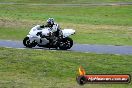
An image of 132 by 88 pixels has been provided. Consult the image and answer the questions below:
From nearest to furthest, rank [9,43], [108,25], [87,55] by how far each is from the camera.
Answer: [87,55], [9,43], [108,25]

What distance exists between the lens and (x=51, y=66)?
832 inches

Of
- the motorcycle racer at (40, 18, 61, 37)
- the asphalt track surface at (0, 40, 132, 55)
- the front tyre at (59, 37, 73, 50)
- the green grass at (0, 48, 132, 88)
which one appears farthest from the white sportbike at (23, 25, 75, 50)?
the green grass at (0, 48, 132, 88)

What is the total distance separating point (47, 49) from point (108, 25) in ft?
60.2

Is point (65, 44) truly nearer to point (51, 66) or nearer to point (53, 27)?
point (53, 27)

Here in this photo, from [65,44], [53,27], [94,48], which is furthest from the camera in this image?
[94,48]

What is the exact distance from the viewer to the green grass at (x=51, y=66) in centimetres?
1753

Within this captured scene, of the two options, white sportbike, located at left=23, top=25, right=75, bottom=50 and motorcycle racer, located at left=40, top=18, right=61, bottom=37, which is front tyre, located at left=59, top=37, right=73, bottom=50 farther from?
motorcycle racer, located at left=40, top=18, right=61, bottom=37

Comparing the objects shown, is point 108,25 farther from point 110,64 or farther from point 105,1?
point 105,1

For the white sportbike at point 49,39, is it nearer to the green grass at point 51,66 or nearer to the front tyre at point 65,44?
the front tyre at point 65,44

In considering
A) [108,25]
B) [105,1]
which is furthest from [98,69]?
[105,1]

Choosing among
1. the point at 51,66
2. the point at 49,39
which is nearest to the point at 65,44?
the point at 49,39

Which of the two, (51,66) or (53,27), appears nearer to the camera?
(51,66)

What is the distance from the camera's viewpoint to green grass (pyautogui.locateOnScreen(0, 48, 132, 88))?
17531 mm

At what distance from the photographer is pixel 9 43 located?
30.4 m
